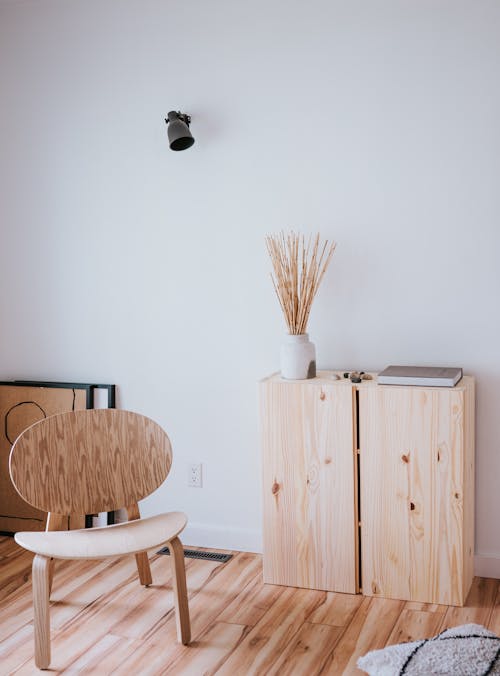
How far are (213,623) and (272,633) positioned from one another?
0.21 meters

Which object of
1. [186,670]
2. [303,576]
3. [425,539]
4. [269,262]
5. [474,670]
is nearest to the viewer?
[474,670]

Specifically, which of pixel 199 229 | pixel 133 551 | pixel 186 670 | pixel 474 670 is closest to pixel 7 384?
pixel 199 229

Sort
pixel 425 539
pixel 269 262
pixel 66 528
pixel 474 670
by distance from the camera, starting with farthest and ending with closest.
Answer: pixel 66 528 → pixel 269 262 → pixel 425 539 → pixel 474 670

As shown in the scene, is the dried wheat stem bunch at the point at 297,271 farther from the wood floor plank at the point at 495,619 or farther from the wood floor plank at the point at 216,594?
the wood floor plank at the point at 495,619

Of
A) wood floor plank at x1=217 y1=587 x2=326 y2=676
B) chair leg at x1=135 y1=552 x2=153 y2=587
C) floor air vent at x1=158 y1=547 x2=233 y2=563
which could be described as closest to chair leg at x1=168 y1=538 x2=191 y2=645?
wood floor plank at x1=217 y1=587 x2=326 y2=676

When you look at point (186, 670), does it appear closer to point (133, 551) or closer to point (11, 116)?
point (133, 551)

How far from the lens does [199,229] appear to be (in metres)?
3.07

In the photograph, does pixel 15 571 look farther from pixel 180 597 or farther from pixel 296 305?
pixel 296 305

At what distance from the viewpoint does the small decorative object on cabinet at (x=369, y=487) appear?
254 cm

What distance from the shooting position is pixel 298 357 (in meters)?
2.74

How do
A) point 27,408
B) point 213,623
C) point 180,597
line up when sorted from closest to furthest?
point 180,597 → point 213,623 → point 27,408

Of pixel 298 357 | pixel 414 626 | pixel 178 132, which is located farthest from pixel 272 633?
pixel 178 132

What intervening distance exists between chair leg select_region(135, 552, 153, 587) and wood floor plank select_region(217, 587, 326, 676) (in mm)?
492

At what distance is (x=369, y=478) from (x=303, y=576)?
1.49ft
